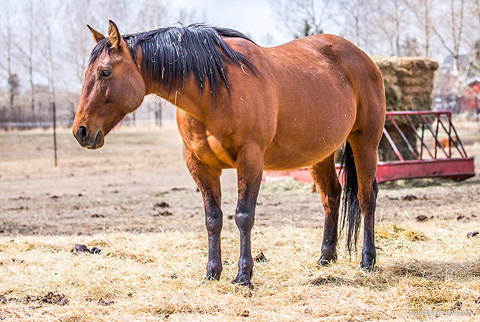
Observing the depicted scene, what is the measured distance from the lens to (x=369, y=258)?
4.34 m

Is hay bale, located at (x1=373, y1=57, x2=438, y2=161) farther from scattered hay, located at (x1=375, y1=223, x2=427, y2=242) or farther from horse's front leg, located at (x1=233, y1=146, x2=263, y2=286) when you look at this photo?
horse's front leg, located at (x1=233, y1=146, x2=263, y2=286)

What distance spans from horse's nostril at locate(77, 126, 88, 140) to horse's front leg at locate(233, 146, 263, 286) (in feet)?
3.39

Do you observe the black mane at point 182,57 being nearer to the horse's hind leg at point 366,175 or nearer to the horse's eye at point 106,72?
the horse's eye at point 106,72


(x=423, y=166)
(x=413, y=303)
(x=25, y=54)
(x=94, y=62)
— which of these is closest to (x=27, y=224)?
(x=94, y=62)

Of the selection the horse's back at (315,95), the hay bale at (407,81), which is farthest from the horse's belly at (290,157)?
the hay bale at (407,81)

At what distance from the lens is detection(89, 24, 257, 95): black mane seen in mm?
3523

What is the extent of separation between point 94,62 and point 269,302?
1938 mm

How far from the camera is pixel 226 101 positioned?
356 cm

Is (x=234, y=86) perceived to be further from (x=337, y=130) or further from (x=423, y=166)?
(x=423, y=166)

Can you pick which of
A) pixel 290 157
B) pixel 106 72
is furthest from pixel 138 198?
pixel 106 72

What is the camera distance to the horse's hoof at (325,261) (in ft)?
14.6

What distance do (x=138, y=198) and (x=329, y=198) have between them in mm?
5703

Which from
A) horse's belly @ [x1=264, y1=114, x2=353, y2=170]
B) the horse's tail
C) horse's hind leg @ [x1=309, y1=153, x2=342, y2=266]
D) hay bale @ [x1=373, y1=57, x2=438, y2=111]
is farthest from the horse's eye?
hay bale @ [x1=373, y1=57, x2=438, y2=111]

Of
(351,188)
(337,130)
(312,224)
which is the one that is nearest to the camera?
(337,130)
